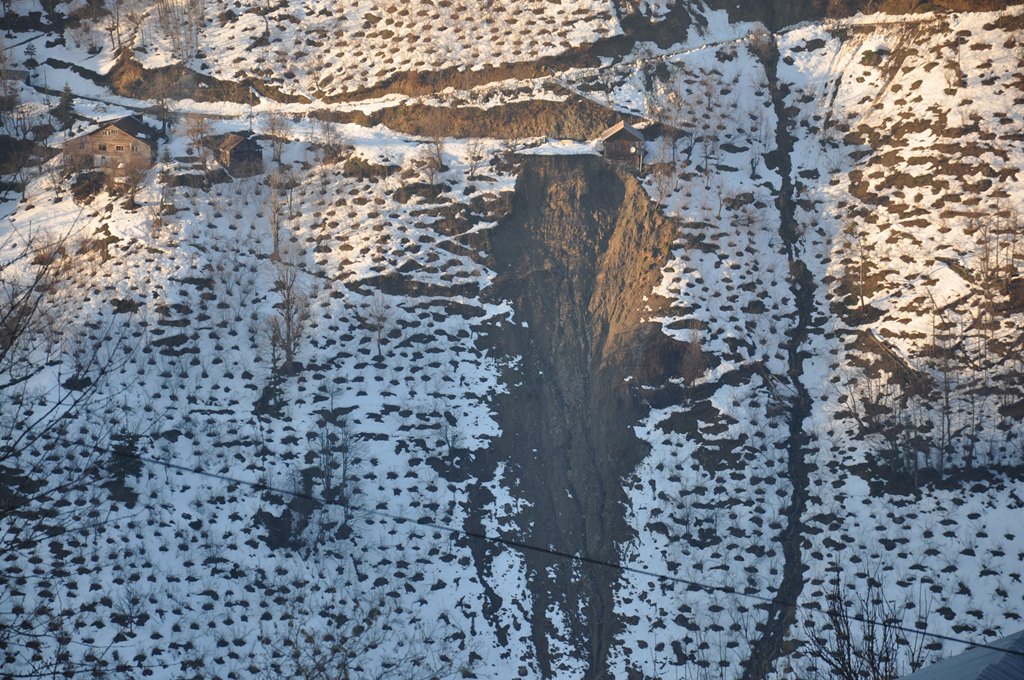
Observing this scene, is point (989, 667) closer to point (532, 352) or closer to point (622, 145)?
point (532, 352)

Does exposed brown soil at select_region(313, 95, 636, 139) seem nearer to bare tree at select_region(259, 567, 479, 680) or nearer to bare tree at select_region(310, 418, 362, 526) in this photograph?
bare tree at select_region(310, 418, 362, 526)

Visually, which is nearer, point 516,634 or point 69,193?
point 516,634

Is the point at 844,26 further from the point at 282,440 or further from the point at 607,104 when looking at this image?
the point at 282,440

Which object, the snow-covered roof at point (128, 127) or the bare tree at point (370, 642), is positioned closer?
the bare tree at point (370, 642)

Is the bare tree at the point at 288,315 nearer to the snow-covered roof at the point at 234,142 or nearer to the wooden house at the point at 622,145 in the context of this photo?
the snow-covered roof at the point at 234,142

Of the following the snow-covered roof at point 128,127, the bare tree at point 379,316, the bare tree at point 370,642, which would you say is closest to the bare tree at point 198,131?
the snow-covered roof at point 128,127

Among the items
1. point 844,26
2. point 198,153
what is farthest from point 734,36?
point 198,153

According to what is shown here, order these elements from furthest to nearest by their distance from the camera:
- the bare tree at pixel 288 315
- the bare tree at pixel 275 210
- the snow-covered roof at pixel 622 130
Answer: the snow-covered roof at pixel 622 130
the bare tree at pixel 275 210
the bare tree at pixel 288 315

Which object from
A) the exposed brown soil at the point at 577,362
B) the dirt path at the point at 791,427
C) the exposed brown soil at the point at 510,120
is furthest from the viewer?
the exposed brown soil at the point at 510,120
